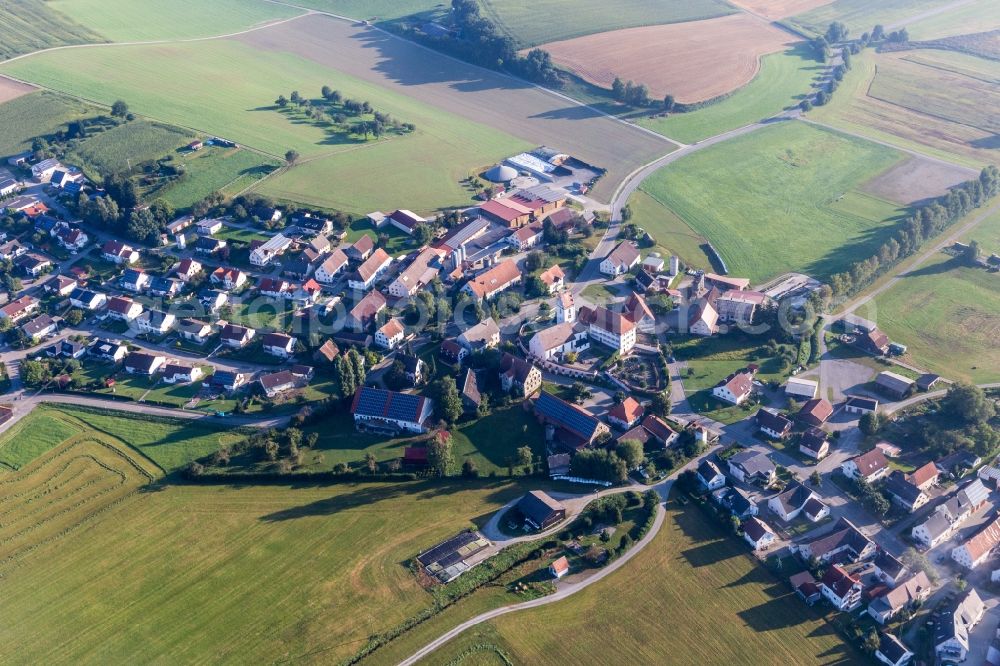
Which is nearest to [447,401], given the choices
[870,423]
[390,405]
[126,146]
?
[390,405]

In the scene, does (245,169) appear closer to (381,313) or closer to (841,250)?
(381,313)

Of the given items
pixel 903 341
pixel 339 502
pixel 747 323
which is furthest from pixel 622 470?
pixel 903 341

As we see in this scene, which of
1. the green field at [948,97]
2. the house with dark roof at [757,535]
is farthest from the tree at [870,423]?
the green field at [948,97]

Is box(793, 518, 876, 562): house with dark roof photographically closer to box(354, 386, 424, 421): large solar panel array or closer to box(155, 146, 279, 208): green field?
box(354, 386, 424, 421): large solar panel array

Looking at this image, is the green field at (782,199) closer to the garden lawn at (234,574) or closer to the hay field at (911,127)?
the hay field at (911,127)

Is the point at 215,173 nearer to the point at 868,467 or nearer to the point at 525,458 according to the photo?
the point at 525,458
